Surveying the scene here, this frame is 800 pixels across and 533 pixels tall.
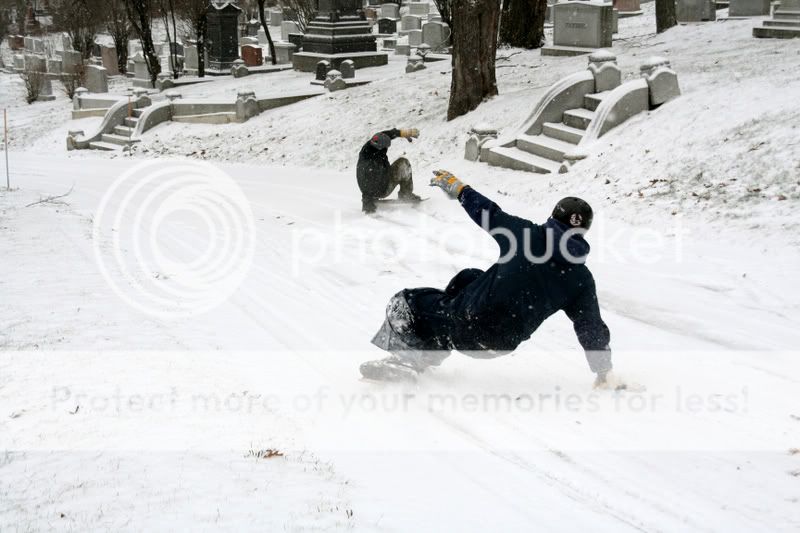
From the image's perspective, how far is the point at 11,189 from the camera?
16.0 meters

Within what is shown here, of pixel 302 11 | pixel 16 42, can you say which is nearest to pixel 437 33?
pixel 302 11

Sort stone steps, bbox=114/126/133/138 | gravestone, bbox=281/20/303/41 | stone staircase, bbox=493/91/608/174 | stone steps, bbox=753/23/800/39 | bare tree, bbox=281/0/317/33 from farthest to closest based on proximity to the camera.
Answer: gravestone, bbox=281/20/303/41, bare tree, bbox=281/0/317/33, stone steps, bbox=114/126/133/138, stone steps, bbox=753/23/800/39, stone staircase, bbox=493/91/608/174

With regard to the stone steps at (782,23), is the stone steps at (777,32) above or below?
below

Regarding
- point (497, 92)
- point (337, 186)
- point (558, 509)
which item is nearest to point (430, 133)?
point (497, 92)

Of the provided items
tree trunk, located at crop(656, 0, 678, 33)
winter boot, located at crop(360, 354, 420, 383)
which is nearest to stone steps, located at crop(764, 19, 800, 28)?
tree trunk, located at crop(656, 0, 678, 33)

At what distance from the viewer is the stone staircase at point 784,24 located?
17969mm

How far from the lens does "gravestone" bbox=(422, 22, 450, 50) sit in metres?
32.1

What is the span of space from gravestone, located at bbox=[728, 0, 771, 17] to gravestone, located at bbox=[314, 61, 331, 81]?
1299 cm

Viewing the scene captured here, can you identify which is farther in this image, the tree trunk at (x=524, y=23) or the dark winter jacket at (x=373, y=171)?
the tree trunk at (x=524, y=23)

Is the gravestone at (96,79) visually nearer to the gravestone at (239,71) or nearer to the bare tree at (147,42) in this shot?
the bare tree at (147,42)

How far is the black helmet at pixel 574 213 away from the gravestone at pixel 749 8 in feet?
72.3

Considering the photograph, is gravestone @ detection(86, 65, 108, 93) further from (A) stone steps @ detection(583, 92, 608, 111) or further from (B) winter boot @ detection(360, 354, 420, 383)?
(B) winter boot @ detection(360, 354, 420, 383)

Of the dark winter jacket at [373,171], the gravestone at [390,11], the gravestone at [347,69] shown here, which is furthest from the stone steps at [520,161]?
the gravestone at [390,11]

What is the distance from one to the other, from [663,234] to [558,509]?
237 inches
